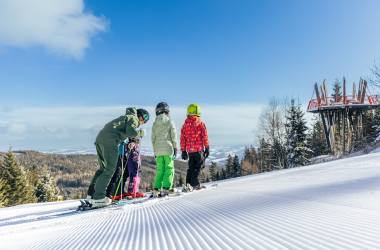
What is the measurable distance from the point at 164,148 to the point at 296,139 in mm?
26134

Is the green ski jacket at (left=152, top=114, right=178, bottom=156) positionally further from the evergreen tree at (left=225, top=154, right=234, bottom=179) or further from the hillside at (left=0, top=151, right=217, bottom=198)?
the hillside at (left=0, top=151, right=217, bottom=198)

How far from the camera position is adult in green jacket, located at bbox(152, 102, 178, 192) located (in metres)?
4.94

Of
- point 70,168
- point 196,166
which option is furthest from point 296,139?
point 70,168

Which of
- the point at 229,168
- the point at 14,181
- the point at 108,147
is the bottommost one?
the point at 229,168

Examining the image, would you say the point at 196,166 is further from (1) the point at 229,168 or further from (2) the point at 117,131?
(1) the point at 229,168

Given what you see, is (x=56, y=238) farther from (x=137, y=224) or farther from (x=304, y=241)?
(x=304, y=241)

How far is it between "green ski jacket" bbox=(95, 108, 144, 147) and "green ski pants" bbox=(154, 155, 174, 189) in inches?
40.9

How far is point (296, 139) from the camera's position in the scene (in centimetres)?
2700

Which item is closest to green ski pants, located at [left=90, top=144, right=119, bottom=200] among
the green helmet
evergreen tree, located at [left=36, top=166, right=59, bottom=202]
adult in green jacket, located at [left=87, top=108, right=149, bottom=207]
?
adult in green jacket, located at [left=87, top=108, right=149, bottom=207]

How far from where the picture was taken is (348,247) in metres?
1.45

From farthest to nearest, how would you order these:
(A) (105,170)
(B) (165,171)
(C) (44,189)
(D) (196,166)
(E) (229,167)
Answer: (E) (229,167), (C) (44,189), (D) (196,166), (B) (165,171), (A) (105,170)

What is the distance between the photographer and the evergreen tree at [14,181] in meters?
31.8

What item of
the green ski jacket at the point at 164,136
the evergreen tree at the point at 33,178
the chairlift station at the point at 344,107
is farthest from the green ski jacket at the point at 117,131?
the evergreen tree at the point at 33,178

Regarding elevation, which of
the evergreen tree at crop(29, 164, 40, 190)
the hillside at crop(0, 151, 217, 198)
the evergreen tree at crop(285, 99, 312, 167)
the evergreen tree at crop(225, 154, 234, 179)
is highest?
the evergreen tree at crop(285, 99, 312, 167)
